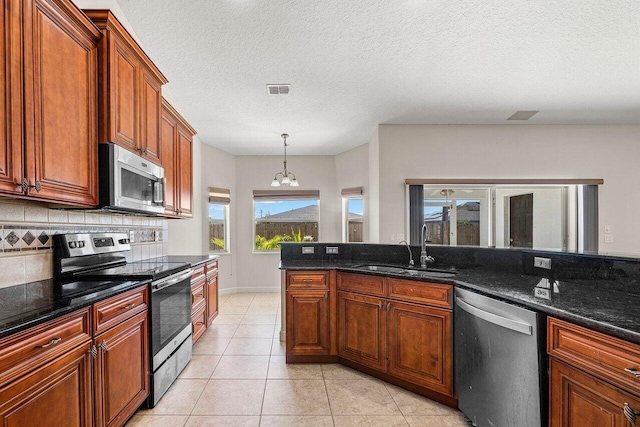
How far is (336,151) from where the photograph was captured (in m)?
5.64

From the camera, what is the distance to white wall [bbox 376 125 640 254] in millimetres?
4066

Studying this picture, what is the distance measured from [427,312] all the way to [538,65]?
2326 millimetres

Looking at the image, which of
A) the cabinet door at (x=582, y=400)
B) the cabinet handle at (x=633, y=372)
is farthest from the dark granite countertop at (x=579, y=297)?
the cabinet door at (x=582, y=400)

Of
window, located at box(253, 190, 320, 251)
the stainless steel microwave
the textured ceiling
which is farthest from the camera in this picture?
window, located at box(253, 190, 320, 251)

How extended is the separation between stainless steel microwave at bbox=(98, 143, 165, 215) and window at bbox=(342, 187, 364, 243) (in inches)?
137

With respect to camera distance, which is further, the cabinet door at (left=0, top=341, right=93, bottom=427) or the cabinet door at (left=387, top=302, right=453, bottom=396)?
the cabinet door at (left=387, top=302, right=453, bottom=396)

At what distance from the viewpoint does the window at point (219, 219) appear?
534cm

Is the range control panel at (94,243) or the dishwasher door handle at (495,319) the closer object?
the dishwasher door handle at (495,319)

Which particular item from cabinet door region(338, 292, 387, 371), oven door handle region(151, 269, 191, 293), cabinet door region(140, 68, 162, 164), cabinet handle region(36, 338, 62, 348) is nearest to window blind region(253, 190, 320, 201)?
cabinet door region(140, 68, 162, 164)

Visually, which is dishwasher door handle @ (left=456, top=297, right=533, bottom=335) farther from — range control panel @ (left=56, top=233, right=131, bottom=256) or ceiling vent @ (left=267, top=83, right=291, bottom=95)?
range control panel @ (left=56, top=233, right=131, bottom=256)

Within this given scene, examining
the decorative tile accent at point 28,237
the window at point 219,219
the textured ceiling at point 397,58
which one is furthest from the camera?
the window at point 219,219

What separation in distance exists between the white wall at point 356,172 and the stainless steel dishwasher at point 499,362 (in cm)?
303

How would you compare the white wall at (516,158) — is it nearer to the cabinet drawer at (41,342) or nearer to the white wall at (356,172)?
the white wall at (356,172)

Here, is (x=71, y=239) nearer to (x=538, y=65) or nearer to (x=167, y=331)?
(x=167, y=331)
